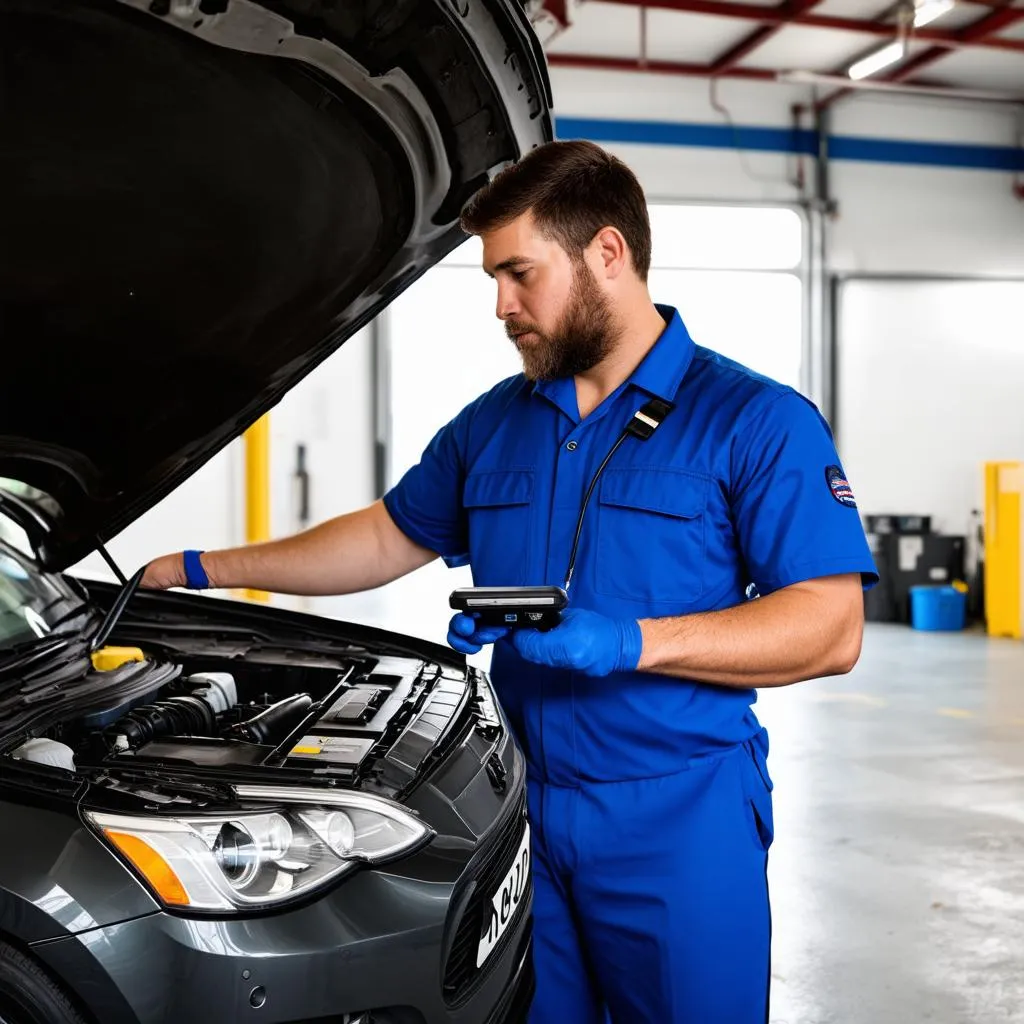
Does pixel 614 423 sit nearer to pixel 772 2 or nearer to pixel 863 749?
pixel 863 749

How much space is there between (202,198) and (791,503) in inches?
36.3

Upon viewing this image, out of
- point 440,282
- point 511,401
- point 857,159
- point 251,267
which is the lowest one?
point 511,401

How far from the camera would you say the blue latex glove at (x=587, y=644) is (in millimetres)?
1436

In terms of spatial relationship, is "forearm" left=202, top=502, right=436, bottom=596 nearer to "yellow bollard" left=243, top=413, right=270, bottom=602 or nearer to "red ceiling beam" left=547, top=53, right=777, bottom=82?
"yellow bollard" left=243, top=413, right=270, bottom=602

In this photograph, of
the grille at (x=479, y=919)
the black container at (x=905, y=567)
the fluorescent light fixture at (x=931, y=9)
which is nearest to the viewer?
the grille at (x=479, y=919)

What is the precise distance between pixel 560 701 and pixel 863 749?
3564mm

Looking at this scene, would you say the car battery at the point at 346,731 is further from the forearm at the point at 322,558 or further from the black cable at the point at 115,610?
the black cable at the point at 115,610

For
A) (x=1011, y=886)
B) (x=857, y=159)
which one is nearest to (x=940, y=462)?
(x=857, y=159)

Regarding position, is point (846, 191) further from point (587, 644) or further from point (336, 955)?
point (336, 955)

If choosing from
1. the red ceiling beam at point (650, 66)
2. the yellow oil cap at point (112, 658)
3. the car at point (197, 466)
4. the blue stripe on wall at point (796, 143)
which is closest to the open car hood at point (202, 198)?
the car at point (197, 466)

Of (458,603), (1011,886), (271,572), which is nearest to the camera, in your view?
(458,603)

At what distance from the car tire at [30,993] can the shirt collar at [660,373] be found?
1006 millimetres

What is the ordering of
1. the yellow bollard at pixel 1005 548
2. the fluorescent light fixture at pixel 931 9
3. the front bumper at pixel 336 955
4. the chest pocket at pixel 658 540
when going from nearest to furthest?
the front bumper at pixel 336 955 → the chest pocket at pixel 658 540 → the fluorescent light fixture at pixel 931 9 → the yellow bollard at pixel 1005 548

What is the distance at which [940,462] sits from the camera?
9578mm
